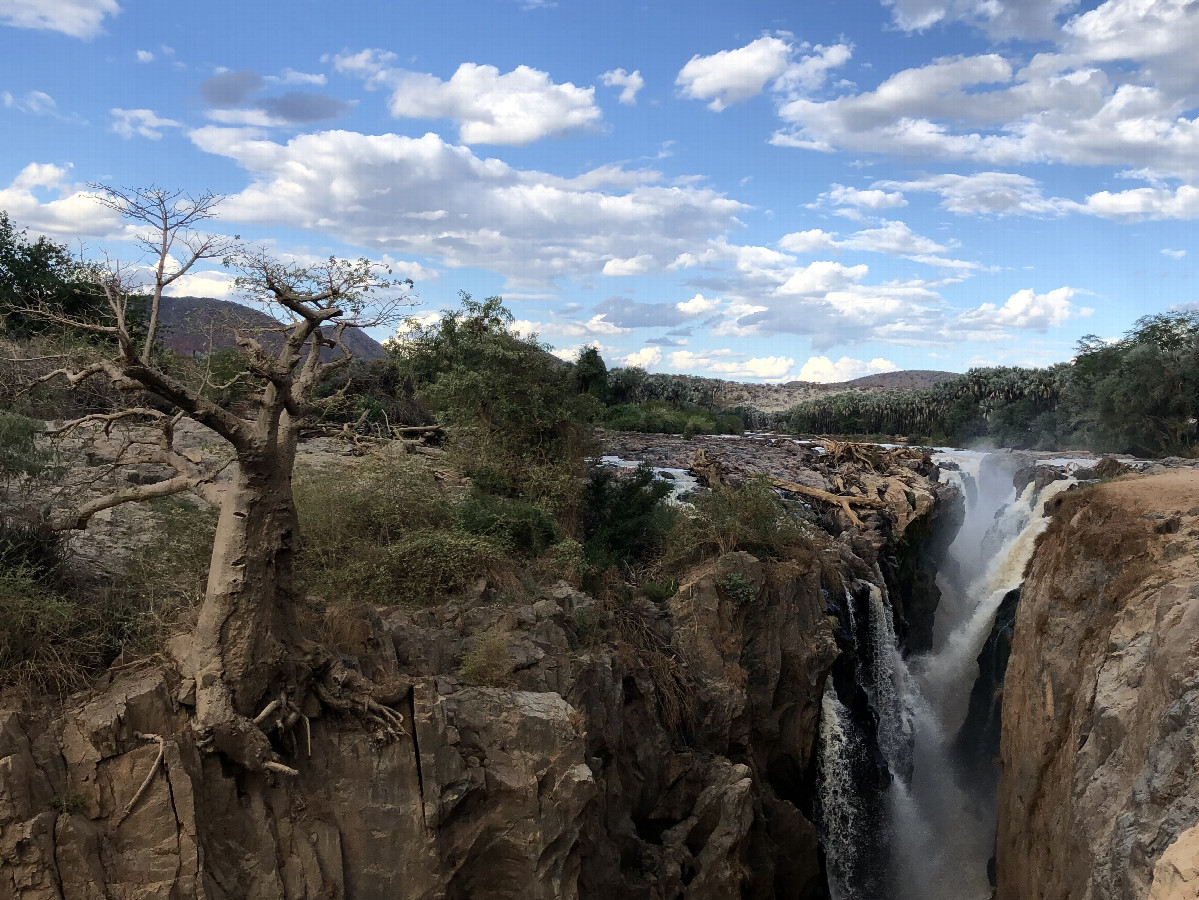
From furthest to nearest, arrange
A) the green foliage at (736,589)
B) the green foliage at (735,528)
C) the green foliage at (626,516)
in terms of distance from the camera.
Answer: the green foliage at (626,516), the green foliage at (735,528), the green foliage at (736,589)

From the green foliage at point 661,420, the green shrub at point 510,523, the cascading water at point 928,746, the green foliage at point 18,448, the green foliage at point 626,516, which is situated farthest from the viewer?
the green foliage at point 661,420

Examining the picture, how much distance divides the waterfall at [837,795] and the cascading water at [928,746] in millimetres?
21

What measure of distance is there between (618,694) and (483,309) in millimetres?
10533

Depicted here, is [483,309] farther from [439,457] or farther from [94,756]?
[94,756]

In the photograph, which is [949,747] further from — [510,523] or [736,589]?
[510,523]

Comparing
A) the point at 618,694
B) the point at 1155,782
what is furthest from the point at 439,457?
the point at 1155,782

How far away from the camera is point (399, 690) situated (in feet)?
25.7

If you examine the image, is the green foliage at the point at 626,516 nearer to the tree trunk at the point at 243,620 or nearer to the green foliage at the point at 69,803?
the tree trunk at the point at 243,620

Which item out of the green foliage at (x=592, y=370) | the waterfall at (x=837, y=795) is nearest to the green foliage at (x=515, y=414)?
the waterfall at (x=837, y=795)

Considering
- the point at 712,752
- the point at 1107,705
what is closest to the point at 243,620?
the point at 712,752

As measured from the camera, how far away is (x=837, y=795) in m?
16.0

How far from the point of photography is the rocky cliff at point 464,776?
6359 millimetres

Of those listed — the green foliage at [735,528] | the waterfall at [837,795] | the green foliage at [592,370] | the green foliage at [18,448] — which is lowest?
the waterfall at [837,795]

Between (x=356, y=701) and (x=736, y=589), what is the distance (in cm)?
814
